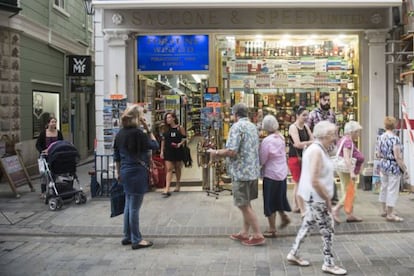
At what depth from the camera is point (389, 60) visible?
33.8 feet

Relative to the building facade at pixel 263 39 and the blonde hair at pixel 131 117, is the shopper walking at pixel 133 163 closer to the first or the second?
the blonde hair at pixel 131 117

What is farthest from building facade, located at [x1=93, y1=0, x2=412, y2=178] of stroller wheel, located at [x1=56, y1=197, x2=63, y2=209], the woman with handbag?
the woman with handbag

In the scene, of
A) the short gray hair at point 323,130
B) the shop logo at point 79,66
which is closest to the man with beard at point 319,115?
the short gray hair at point 323,130

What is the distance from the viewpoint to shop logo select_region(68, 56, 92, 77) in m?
15.0

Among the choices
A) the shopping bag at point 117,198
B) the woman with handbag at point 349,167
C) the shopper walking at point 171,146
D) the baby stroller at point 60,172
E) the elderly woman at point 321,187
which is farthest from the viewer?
the shopper walking at point 171,146

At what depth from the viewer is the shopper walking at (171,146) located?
994 centimetres

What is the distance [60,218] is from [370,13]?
690cm

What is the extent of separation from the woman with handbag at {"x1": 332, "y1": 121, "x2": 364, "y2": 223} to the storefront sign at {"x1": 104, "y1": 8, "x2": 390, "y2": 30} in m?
3.41

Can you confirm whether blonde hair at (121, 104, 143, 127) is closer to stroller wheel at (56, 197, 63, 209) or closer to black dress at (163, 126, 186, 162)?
stroller wheel at (56, 197, 63, 209)

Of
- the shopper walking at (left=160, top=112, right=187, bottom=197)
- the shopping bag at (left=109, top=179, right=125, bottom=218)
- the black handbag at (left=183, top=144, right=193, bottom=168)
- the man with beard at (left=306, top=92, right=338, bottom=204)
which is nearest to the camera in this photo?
the shopping bag at (left=109, top=179, right=125, bottom=218)

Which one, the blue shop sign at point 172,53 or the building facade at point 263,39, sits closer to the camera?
the building facade at point 263,39

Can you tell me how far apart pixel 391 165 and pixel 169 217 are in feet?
11.2

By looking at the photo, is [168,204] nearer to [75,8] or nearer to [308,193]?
[308,193]

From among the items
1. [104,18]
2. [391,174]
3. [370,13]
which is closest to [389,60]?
[370,13]
